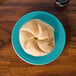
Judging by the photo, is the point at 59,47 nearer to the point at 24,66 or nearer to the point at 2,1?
the point at 24,66

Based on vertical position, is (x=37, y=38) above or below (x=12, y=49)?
above

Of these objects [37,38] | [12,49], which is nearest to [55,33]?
[37,38]

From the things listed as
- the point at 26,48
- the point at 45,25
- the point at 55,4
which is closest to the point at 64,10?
the point at 55,4

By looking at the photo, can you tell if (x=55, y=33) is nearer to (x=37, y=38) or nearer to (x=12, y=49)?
(x=37, y=38)
